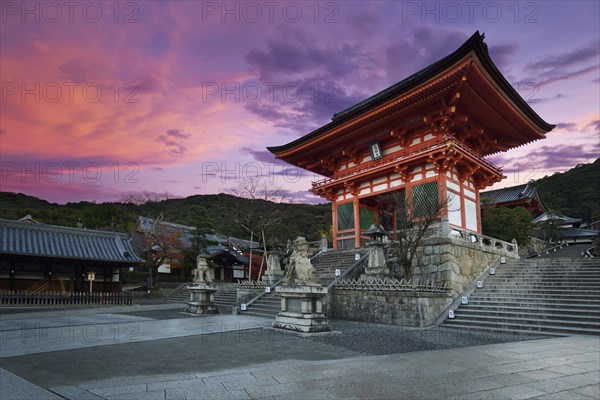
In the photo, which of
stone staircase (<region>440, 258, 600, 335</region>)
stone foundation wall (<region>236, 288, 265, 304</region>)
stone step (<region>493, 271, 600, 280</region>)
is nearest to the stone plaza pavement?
stone staircase (<region>440, 258, 600, 335</region>)

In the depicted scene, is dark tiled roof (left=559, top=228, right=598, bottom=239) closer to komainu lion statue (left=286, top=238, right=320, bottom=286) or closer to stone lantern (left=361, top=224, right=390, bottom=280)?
stone lantern (left=361, top=224, right=390, bottom=280)

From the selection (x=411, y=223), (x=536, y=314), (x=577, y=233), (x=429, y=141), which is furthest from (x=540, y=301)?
(x=577, y=233)

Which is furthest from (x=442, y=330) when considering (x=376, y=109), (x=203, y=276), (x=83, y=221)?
(x=83, y=221)

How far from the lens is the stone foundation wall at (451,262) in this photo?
17234mm

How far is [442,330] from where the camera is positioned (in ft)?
42.2

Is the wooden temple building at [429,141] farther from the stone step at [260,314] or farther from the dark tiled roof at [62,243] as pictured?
the dark tiled roof at [62,243]

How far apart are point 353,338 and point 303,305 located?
1941 mm

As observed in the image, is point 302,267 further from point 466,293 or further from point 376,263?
point 466,293

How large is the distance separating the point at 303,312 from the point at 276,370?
5.27m

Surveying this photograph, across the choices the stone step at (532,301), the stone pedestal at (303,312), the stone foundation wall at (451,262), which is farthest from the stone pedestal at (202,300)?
the stone step at (532,301)

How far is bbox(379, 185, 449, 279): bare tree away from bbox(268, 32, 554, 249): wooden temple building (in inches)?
8.8

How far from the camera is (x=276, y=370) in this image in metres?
6.57

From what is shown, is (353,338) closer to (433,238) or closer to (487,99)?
(433,238)

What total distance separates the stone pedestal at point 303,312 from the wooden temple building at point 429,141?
9.90m
